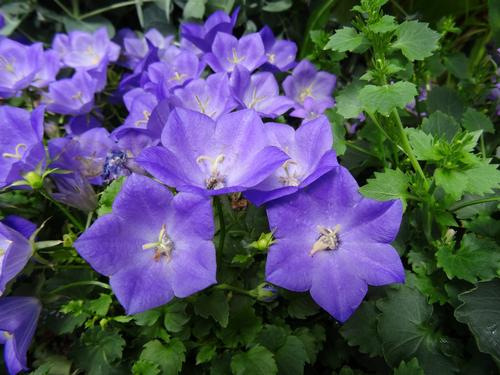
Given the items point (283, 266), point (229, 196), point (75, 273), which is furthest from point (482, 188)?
point (75, 273)

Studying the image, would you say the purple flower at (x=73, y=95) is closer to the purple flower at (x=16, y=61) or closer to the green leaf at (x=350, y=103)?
the purple flower at (x=16, y=61)

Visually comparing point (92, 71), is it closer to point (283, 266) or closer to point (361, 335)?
point (283, 266)

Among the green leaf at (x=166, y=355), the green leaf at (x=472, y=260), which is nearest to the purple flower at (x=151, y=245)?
the green leaf at (x=166, y=355)

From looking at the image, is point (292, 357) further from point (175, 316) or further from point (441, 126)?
point (441, 126)

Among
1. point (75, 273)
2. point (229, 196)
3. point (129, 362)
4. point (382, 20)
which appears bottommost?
point (129, 362)

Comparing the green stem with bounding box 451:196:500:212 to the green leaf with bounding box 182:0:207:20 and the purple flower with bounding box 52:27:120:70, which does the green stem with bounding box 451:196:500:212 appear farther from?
the purple flower with bounding box 52:27:120:70

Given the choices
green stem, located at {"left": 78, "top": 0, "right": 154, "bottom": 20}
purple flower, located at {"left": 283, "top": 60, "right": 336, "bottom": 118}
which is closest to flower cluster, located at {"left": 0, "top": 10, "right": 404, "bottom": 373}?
purple flower, located at {"left": 283, "top": 60, "right": 336, "bottom": 118}

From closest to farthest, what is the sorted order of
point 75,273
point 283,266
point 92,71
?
point 283,266, point 75,273, point 92,71
